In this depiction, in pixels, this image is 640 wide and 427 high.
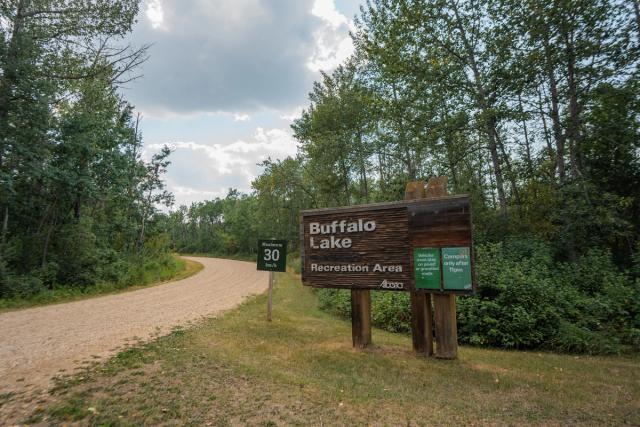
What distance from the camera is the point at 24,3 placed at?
38.3 ft

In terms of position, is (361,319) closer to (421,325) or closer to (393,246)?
(421,325)

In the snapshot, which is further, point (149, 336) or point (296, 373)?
point (149, 336)

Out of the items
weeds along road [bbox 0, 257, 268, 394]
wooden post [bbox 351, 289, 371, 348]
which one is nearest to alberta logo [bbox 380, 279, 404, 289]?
wooden post [bbox 351, 289, 371, 348]

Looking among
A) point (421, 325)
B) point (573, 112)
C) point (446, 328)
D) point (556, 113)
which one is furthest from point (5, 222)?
point (573, 112)

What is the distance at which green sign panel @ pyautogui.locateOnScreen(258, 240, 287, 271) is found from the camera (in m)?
9.54

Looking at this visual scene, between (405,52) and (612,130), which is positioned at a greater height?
(405,52)

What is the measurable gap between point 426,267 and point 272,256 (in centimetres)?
477

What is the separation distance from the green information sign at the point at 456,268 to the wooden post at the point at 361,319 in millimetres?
1774

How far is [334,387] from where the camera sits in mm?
4770

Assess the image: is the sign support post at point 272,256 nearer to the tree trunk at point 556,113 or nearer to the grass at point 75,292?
the grass at point 75,292

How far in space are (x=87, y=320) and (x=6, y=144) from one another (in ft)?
23.2

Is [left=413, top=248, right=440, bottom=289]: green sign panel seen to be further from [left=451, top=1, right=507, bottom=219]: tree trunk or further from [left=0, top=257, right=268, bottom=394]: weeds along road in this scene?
[left=451, top=1, right=507, bottom=219]: tree trunk

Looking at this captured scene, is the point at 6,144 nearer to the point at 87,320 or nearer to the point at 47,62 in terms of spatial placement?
the point at 47,62

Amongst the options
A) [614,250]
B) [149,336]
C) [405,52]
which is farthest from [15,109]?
[614,250]
